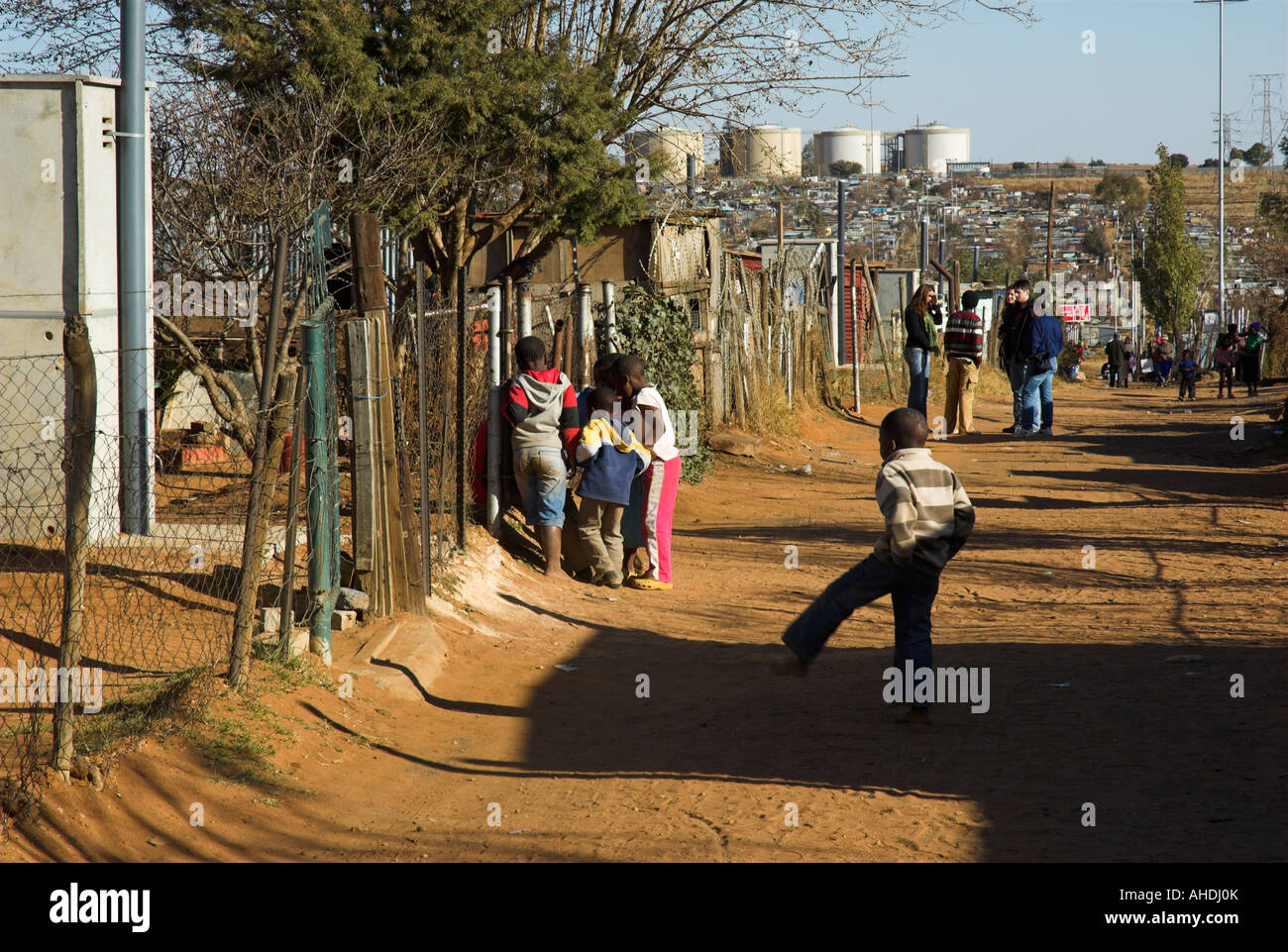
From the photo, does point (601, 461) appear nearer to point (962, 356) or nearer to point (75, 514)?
point (75, 514)

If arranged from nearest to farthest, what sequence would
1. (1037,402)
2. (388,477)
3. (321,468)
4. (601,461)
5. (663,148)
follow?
(321,468) → (388,477) → (601,461) → (663,148) → (1037,402)

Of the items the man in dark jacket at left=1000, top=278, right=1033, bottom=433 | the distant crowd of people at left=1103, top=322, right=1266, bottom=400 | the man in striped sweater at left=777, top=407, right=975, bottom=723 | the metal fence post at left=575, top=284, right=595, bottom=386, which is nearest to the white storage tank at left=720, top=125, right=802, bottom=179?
the man in dark jacket at left=1000, top=278, right=1033, bottom=433

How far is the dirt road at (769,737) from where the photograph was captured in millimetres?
4559

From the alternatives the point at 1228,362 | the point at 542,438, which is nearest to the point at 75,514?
Answer: the point at 542,438

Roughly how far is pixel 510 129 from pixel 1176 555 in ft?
24.3

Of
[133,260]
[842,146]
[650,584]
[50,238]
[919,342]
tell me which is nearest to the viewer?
[50,238]

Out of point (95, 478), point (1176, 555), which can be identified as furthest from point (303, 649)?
point (1176, 555)

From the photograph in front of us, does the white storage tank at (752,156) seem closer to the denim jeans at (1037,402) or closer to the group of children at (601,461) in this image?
the denim jeans at (1037,402)

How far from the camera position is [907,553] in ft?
19.2

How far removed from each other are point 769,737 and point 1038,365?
12.0m

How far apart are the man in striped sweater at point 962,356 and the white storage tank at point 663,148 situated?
151 inches

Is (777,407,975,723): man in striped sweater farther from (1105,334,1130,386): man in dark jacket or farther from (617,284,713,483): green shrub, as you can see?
(1105,334,1130,386): man in dark jacket

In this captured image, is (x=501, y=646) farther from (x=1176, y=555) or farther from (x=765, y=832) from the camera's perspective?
(x=1176, y=555)

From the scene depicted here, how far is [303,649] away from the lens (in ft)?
21.3
